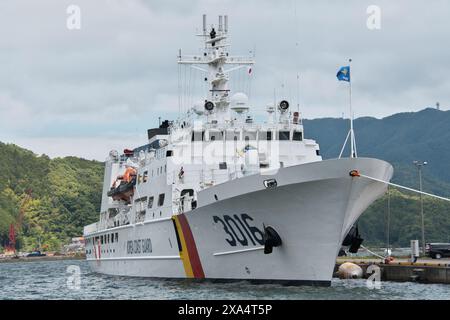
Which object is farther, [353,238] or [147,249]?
[147,249]

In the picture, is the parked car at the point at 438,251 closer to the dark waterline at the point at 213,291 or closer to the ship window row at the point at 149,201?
the dark waterline at the point at 213,291

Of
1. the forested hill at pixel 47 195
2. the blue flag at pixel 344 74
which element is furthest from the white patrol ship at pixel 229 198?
the forested hill at pixel 47 195

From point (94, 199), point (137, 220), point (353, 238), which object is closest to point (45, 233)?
point (94, 199)

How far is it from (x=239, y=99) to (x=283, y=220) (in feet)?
31.4

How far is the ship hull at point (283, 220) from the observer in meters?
24.4

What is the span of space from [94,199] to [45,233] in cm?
1035

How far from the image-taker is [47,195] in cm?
14762

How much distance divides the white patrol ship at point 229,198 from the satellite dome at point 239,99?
0.05 metres

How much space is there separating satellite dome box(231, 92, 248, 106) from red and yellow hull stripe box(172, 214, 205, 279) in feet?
21.4

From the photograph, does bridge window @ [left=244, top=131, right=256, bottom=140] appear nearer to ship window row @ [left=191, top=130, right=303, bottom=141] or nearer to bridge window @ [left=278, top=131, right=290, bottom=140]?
ship window row @ [left=191, top=130, right=303, bottom=141]

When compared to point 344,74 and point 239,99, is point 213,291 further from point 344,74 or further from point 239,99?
point 239,99

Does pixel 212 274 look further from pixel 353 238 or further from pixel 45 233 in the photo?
pixel 45 233

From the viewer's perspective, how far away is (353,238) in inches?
1056

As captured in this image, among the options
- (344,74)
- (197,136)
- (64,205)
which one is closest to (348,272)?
(197,136)
